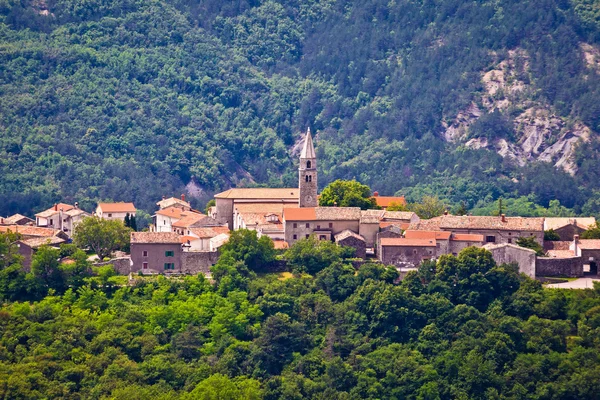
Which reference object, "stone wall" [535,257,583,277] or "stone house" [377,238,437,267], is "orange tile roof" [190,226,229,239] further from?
"stone wall" [535,257,583,277]

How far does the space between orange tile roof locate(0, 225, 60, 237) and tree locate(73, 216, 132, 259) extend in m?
2.74

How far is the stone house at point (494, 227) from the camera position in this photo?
90000 millimetres

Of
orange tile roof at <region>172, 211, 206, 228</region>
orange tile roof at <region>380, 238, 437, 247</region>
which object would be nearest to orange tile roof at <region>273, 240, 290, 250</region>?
orange tile roof at <region>380, 238, 437, 247</region>

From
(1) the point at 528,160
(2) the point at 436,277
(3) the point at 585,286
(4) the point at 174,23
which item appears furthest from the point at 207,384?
(4) the point at 174,23

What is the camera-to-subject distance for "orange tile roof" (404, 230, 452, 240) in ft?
291

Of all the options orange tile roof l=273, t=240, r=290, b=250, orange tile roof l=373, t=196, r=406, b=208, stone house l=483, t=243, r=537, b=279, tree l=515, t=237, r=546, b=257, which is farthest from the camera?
orange tile roof l=373, t=196, r=406, b=208

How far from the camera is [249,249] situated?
290 feet

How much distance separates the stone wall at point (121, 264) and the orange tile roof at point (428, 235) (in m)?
13.5

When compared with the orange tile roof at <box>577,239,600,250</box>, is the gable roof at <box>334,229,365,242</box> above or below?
above

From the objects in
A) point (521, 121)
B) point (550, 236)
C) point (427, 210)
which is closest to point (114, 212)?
point (427, 210)

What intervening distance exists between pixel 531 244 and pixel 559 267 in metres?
1.90

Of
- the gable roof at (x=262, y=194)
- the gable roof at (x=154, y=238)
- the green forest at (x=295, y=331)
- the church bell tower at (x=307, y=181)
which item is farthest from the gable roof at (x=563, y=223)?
the gable roof at (x=154, y=238)

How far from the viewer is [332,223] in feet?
299

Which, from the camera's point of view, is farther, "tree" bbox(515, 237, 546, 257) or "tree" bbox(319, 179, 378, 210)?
"tree" bbox(319, 179, 378, 210)
